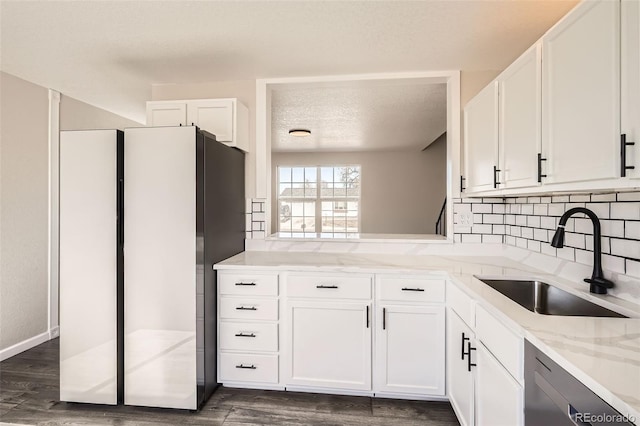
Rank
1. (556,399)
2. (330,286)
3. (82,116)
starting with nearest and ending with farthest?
(556,399)
(330,286)
(82,116)

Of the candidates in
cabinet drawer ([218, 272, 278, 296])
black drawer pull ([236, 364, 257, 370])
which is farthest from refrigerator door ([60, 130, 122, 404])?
black drawer pull ([236, 364, 257, 370])

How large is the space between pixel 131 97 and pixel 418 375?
11.6 ft

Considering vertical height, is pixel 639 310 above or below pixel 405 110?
below

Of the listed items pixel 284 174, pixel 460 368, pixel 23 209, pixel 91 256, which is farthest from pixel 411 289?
pixel 284 174

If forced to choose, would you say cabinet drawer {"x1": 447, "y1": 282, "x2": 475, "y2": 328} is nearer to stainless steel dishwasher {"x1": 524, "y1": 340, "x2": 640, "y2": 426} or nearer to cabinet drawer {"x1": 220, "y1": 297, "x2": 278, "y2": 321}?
stainless steel dishwasher {"x1": 524, "y1": 340, "x2": 640, "y2": 426}

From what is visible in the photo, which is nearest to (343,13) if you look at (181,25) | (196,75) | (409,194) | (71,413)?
(181,25)

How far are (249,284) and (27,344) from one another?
227cm

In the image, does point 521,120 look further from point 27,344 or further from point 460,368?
point 27,344

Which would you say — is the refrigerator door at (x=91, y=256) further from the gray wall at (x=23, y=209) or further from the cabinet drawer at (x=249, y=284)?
the gray wall at (x=23, y=209)

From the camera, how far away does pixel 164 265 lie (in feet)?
6.92

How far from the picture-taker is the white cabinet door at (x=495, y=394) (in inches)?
48.7

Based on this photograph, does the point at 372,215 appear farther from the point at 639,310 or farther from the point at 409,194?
the point at 639,310

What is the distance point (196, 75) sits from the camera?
2828mm

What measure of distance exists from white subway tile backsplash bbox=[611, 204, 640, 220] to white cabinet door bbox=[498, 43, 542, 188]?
1.17 ft
